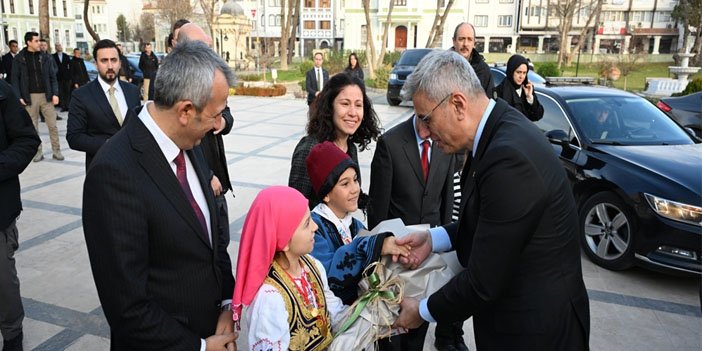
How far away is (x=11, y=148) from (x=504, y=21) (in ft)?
226

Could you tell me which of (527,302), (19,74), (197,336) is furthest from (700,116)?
(19,74)

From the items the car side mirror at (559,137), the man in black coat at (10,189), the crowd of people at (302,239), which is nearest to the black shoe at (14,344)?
the man in black coat at (10,189)

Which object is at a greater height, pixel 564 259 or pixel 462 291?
pixel 564 259

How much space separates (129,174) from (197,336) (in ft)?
2.29

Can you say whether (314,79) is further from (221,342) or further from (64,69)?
(221,342)

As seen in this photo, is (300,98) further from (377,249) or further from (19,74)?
(377,249)

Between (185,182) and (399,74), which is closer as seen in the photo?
(185,182)

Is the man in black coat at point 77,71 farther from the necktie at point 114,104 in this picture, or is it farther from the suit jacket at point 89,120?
the suit jacket at point 89,120

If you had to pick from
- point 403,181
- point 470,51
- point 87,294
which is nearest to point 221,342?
point 403,181

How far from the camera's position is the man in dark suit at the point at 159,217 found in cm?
171

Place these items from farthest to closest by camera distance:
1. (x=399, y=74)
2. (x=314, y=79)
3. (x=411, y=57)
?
1. (x=411, y=57)
2. (x=399, y=74)
3. (x=314, y=79)

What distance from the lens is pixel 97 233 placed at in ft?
5.65

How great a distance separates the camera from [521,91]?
6.02 meters

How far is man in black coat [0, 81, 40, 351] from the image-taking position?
316cm
